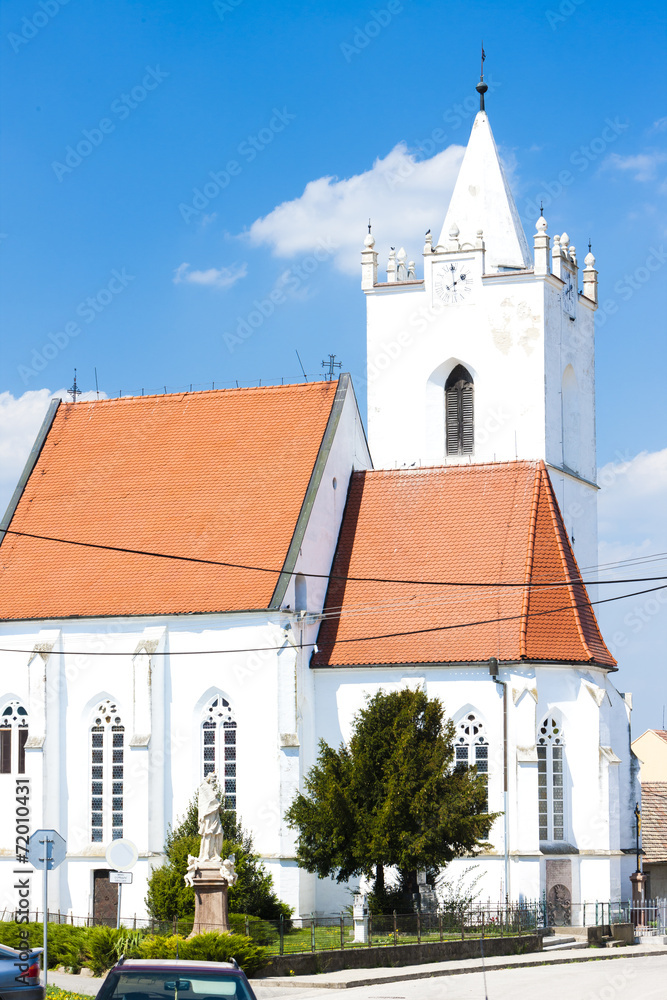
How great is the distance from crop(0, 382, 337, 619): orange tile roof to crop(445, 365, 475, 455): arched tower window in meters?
5.68

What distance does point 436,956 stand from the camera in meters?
29.1

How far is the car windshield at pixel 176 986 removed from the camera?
11.1m

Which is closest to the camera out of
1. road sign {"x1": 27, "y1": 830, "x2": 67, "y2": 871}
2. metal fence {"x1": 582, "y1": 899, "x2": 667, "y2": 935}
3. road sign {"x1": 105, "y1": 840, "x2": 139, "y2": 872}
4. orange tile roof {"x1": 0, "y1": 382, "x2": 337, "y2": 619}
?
road sign {"x1": 27, "y1": 830, "x2": 67, "y2": 871}

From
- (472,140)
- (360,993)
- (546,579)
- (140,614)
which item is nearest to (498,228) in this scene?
(472,140)

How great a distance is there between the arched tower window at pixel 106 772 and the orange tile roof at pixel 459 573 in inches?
228

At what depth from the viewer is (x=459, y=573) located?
37.9 meters

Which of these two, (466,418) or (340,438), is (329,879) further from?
(466,418)

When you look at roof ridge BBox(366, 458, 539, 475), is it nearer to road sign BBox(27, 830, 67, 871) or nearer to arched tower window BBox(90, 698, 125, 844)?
arched tower window BBox(90, 698, 125, 844)

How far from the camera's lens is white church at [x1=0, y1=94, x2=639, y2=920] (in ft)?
118

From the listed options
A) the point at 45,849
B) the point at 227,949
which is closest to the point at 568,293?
the point at 227,949

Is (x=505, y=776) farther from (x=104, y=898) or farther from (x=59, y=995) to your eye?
(x=59, y=995)

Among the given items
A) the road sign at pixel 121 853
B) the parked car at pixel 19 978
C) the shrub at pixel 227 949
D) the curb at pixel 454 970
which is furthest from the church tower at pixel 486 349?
the parked car at pixel 19 978

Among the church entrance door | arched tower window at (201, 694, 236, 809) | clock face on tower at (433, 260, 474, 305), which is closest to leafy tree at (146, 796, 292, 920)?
arched tower window at (201, 694, 236, 809)

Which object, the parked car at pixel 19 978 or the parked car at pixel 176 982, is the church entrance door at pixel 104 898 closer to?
the parked car at pixel 19 978
